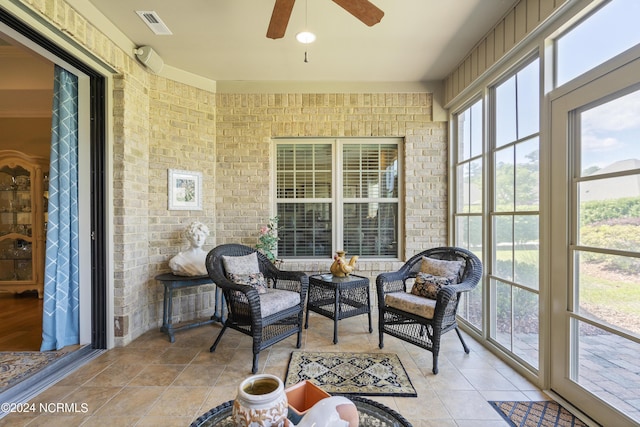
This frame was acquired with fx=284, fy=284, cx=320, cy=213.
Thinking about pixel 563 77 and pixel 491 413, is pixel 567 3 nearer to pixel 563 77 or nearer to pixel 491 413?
pixel 563 77

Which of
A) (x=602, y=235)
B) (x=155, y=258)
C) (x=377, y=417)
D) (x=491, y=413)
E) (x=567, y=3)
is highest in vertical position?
(x=567, y=3)

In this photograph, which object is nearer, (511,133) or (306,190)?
(511,133)

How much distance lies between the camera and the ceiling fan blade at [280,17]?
5.66 feet

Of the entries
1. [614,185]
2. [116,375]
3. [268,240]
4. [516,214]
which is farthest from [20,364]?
[614,185]

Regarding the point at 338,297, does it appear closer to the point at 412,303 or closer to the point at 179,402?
the point at 412,303

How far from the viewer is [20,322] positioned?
10.4ft

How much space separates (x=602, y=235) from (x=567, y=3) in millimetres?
1506

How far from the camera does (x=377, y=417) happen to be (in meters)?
1.14

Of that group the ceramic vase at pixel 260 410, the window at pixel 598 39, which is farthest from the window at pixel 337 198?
the ceramic vase at pixel 260 410

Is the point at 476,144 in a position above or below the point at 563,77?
below

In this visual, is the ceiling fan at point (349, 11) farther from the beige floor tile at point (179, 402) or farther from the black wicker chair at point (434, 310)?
the beige floor tile at point (179, 402)

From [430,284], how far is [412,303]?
31 centimetres

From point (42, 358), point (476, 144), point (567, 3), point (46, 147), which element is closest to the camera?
point (567, 3)

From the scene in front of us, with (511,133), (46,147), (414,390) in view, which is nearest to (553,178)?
(511,133)
